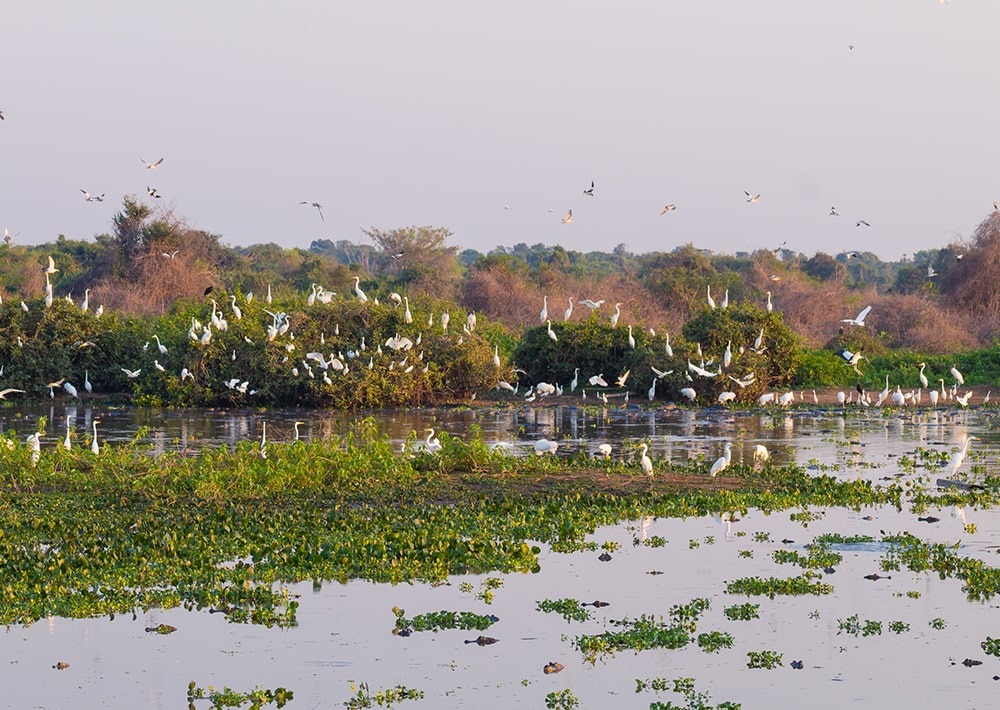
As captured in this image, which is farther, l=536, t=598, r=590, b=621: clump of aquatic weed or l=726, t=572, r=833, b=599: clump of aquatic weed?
l=726, t=572, r=833, b=599: clump of aquatic weed

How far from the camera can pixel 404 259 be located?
68000 mm

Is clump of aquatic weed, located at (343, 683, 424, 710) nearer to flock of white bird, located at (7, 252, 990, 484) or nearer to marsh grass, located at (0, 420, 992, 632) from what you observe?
marsh grass, located at (0, 420, 992, 632)

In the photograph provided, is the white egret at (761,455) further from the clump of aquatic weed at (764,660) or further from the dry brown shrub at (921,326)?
the dry brown shrub at (921,326)

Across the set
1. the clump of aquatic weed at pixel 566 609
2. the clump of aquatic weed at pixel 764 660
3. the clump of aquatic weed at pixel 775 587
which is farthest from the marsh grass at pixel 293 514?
the clump of aquatic weed at pixel 764 660

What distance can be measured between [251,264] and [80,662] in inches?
2195

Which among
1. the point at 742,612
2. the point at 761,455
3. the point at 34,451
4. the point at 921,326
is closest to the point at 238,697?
the point at 742,612

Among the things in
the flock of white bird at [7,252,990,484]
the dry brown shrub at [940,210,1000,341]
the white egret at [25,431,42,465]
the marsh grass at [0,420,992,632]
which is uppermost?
the dry brown shrub at [940,210,1000,341]

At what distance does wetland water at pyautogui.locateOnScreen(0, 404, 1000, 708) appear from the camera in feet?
26.0

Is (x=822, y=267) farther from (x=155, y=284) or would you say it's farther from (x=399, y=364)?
(x=399, y=364)

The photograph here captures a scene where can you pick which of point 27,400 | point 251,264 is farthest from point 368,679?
point 251,264

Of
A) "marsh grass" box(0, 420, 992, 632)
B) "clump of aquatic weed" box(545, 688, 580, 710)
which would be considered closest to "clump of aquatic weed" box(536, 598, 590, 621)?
"marsh grass" box(0, 420, 992, 632)

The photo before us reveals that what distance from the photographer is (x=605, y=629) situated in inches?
362

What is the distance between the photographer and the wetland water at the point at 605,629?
26.0 feet

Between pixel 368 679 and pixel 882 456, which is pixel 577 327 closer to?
pixel 882 456
